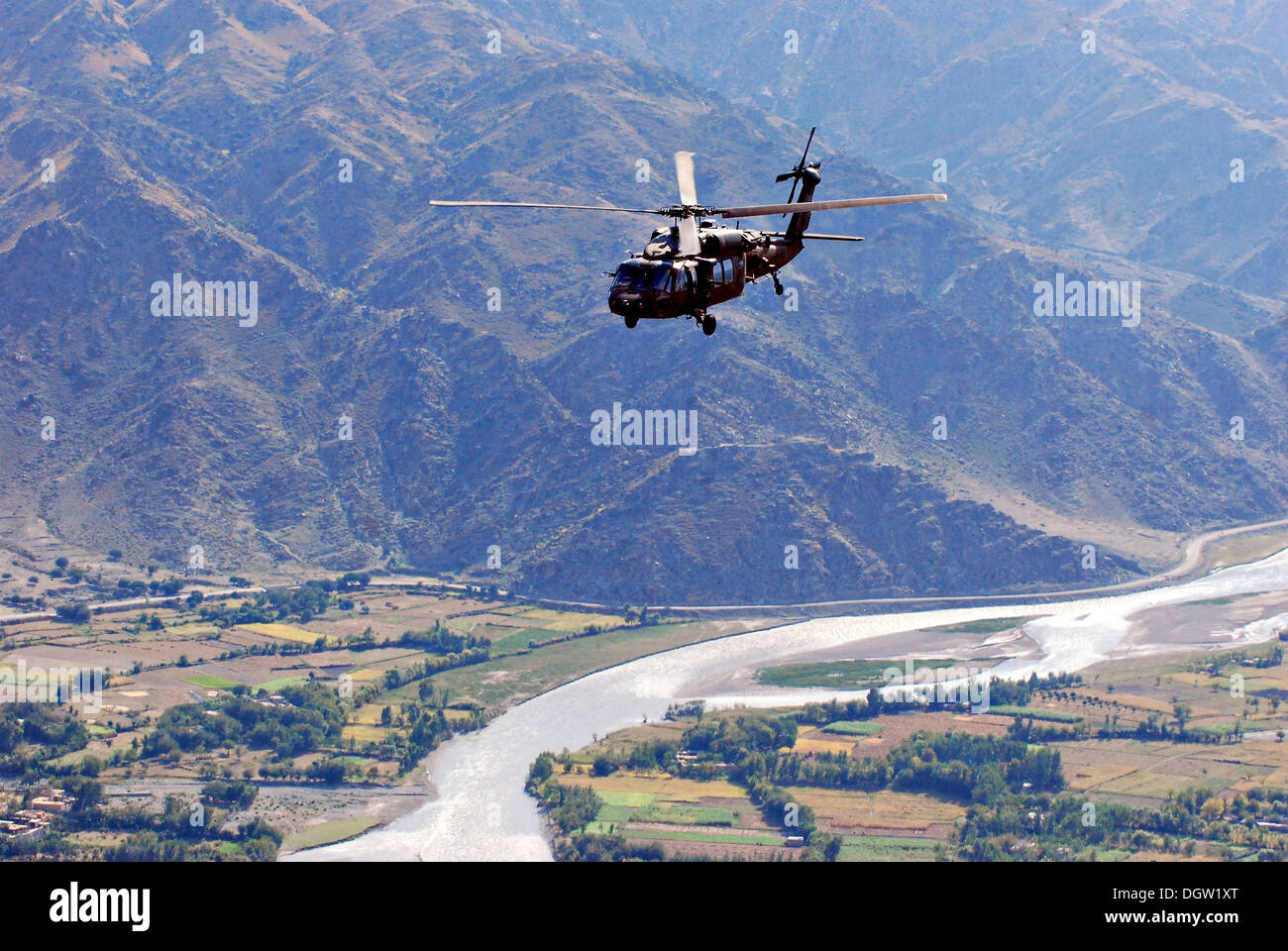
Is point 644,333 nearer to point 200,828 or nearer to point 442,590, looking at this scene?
point 442,590

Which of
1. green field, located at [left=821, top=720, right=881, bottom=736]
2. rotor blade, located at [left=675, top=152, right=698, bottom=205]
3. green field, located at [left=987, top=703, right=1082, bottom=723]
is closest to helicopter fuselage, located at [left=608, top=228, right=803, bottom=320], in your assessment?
rotor blade, located at [left=675, top=152, right=698, bottom=205]

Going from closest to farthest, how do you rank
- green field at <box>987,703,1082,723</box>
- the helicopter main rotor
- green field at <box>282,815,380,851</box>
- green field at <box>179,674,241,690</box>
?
the helicopter main rotor < green field at <box>282,815,380,851</box> < green field at <box>987,703,1082,723</box> < green field at <box>179,674,241,690</box>

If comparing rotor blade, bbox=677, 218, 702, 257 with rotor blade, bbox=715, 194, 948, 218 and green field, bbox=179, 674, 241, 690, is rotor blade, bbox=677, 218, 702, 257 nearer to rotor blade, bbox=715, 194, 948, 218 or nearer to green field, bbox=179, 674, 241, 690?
rotor blade, bbox=715, 194, 948, 218

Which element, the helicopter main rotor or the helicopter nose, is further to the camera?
the helicopter nose

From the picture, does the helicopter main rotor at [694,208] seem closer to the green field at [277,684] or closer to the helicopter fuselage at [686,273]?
the helicopter fuselage at [686,273]

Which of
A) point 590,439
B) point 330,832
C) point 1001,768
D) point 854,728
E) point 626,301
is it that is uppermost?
point 590,439

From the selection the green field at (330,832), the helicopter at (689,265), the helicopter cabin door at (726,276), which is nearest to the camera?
the helicopter at (689,265)

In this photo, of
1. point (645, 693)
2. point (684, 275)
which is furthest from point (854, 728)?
point (684, 275)

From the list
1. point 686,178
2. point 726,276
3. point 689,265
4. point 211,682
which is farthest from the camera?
point 211,682

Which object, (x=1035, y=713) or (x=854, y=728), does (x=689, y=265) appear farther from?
(x=1035, y=713)

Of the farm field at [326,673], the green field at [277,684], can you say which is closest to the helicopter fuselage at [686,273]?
the farm field at [326,673]
